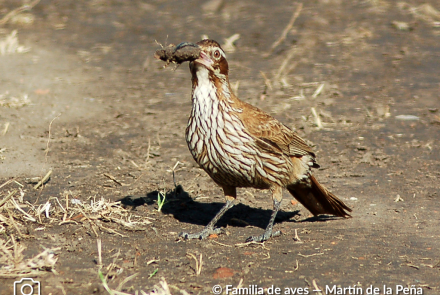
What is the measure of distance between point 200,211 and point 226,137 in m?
1.45

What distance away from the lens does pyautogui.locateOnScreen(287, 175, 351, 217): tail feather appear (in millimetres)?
6219

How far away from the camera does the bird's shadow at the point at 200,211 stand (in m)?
6.36

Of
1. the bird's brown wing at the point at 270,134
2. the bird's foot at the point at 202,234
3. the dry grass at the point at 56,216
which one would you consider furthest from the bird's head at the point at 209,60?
the dry grass at the point at 56,216

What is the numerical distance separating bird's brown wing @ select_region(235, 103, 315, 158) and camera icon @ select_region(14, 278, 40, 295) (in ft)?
7.76

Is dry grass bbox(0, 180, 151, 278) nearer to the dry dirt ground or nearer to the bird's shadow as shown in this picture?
the dry dirt ground

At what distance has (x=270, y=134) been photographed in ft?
19.1

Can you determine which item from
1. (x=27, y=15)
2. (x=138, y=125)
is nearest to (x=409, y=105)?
(x=138, y=125)

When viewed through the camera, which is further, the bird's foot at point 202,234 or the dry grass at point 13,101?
the dry grass at point 13,101

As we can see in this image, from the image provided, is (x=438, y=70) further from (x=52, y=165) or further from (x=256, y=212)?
(x=52, y=165)

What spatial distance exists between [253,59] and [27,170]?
19.0 ft

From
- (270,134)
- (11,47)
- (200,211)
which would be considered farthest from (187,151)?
(11,47)

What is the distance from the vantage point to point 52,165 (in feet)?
24.3

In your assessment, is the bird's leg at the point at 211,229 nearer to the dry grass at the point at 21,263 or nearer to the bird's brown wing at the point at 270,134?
the bird's brown wing at the point at 270,134

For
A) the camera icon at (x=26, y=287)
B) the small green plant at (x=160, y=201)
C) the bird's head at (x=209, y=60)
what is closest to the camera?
the camera icon at (x=26, y=287)
